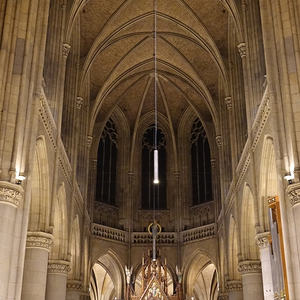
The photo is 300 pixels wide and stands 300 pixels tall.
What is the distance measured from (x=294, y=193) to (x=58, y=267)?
38.0 ft

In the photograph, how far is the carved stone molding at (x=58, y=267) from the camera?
22.3 metres

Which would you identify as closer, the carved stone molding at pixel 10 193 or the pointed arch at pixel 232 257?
the carved stone molding at pixel 10 193

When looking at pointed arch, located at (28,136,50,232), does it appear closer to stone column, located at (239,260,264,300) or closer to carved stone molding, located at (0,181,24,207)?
carved stone molding, located at (0,181,24,207)

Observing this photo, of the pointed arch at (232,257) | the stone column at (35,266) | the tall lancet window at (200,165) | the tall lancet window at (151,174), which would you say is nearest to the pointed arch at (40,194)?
the stone column at (35,266)

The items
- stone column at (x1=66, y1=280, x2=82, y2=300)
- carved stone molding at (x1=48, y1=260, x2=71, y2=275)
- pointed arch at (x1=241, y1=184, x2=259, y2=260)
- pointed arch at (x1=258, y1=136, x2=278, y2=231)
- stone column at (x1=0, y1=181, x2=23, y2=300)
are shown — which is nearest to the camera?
stone column at (x1=0, y1=181, x2=23, y2=300)

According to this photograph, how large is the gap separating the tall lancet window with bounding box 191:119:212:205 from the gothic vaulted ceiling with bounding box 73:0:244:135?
5.08ft

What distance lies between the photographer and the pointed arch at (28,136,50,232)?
62.2 feet

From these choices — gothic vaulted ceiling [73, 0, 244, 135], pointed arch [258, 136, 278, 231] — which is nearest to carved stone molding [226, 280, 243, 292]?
pointed arch [258, 136, 278, 231]

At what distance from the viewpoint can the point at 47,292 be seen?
866 inches

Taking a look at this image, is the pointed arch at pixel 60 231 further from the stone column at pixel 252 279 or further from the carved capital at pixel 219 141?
the carved capital at pixel 219 141

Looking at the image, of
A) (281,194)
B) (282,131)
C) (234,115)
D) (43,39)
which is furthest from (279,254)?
(234,115)

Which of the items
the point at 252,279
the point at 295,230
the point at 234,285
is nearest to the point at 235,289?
the point at 234,285

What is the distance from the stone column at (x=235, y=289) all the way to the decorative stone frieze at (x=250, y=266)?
4.25m

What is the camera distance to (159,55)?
108 feet
